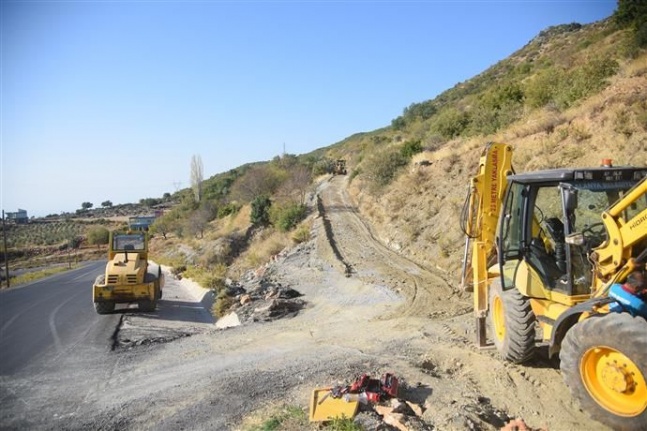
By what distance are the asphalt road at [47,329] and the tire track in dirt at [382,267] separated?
749 centimetres

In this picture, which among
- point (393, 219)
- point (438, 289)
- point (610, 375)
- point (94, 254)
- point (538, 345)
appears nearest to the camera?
point (610, 375)

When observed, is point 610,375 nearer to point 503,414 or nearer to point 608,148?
point 503,414

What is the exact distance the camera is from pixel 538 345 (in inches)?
285

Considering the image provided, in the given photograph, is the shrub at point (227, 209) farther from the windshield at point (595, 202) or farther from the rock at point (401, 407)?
the windshield at point (595, 202)

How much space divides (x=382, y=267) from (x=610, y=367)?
1208 centimetres

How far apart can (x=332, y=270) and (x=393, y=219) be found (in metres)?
6.09

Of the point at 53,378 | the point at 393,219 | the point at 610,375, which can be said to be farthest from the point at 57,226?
the point at 610,375

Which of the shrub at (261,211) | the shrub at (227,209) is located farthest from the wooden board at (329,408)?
the shrub at (227,209)

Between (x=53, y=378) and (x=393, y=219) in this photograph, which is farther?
(x=393, y=219)

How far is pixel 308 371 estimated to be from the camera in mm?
7328

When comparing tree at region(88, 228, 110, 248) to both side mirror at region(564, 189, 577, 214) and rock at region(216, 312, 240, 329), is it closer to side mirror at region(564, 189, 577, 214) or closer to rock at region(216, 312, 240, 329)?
rock at region(216, 312, 240, 329)

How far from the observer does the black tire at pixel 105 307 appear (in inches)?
607

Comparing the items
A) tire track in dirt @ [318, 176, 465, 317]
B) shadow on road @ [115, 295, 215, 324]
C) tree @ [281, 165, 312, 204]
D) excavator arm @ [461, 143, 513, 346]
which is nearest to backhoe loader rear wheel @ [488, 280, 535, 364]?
excavator arm @ [461, 143, 513, 346]

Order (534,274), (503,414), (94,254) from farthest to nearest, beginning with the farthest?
1. (94,254)
2. (534,274)
3. (503,414)
